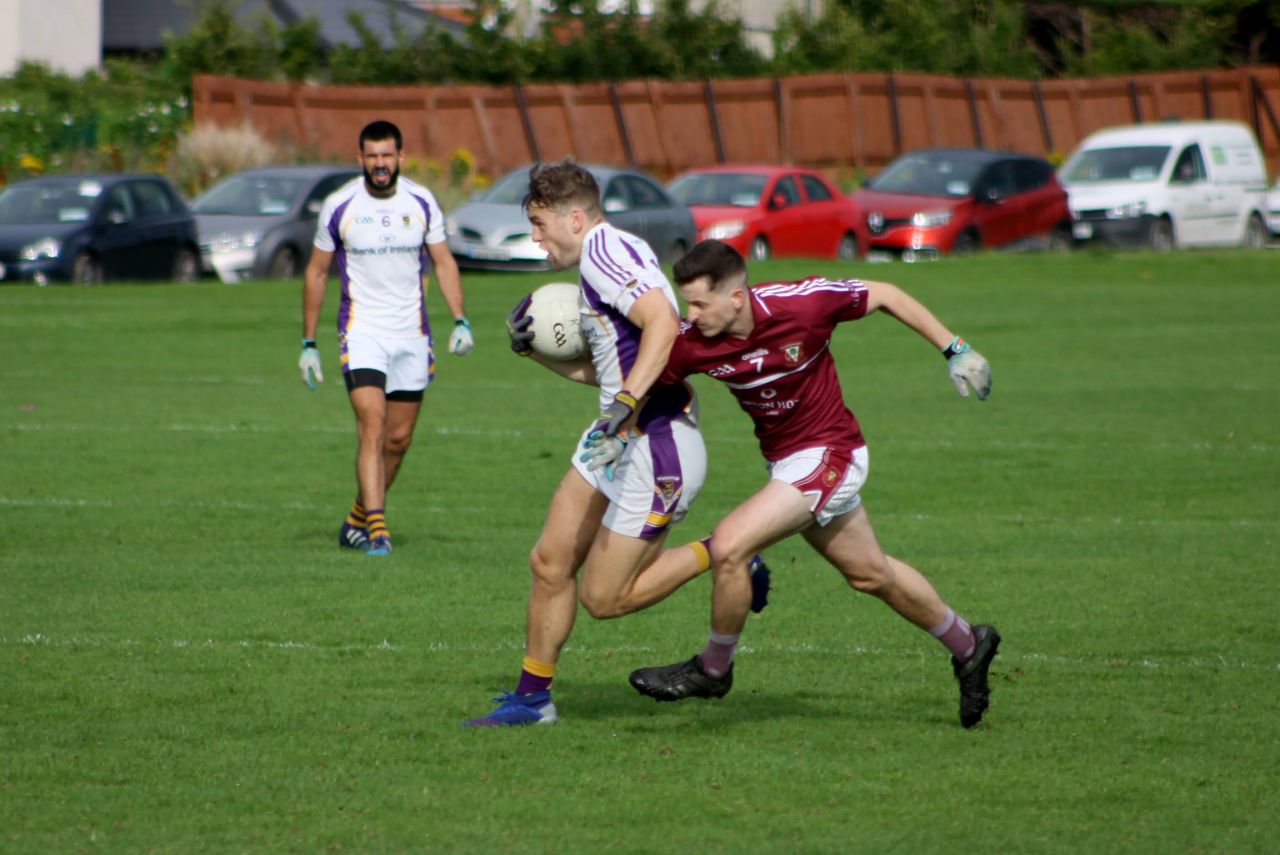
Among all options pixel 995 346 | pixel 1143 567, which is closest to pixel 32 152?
pixel 995 346

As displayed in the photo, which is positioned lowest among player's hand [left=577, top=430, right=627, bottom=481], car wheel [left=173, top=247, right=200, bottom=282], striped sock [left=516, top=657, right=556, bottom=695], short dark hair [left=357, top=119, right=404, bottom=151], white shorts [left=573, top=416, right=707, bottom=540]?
car wheel [left=173, top=247, right=200, bottom=282]

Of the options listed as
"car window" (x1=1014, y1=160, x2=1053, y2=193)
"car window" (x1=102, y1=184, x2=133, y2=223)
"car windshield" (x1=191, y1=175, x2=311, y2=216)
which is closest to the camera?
"car window" (x1=102, y1=184, x2=133, y2=223)

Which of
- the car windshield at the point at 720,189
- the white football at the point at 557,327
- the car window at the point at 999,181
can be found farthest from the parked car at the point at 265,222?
the white football at the point at 557,327

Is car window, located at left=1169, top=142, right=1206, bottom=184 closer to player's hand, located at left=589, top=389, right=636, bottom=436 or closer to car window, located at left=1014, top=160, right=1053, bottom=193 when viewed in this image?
car window, located at left=1014, top=160, right=1053, bottom=193

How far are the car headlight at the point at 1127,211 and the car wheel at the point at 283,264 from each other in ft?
44.1

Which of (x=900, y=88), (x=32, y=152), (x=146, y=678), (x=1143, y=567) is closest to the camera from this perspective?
(x=146, y=678)

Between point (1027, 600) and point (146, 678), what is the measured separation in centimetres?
395

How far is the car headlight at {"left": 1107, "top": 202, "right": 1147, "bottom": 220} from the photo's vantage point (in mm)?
31344

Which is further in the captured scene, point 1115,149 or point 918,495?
point 1115,149

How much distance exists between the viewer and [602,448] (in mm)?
6203

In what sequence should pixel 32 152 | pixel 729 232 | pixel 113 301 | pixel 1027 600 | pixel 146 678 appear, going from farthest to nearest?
pixel 32 152
pixel 729 232
pixel 113 301
pixel 1027 600
pixel 146 678

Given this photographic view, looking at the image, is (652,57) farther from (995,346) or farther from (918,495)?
(918,495)

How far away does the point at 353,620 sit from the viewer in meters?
8.27

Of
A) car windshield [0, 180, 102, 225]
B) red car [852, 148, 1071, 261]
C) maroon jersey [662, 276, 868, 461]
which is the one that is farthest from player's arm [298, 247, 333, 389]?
red car [852, 148, 1071, 261]
